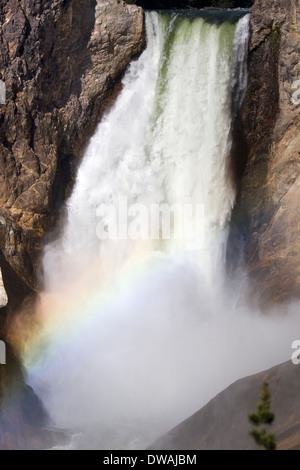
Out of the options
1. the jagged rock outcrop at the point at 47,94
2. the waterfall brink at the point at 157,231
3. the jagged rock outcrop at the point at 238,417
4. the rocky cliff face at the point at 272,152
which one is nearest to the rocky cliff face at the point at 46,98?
the jagged rock outcrop at the point at 47,94

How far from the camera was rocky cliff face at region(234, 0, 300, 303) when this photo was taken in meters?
25.9

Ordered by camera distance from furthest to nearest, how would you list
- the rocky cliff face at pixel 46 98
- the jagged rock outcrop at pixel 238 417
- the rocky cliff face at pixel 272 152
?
the rocky cliff face at pixel 272 152 → the rocky cliff face at pixel 46 98 → the jagged rock outcrop at pixel 238 417

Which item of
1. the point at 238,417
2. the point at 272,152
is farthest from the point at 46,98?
the point at 238,417

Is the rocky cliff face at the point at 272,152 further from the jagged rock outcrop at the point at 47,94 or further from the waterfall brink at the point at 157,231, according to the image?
the jagged rock outcrop at the point at 47,94

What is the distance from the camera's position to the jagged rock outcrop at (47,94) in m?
25.0

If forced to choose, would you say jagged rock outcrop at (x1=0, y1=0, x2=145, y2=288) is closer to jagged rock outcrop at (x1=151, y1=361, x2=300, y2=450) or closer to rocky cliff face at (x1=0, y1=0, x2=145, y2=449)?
rocky cliff face at (x1=0, y1=0, x2=145, y2=449)

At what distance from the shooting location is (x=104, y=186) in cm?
2734

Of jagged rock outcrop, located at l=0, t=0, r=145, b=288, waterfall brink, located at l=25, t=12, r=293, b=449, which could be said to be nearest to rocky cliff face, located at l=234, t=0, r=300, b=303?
waterfall brink, located at l=25, t=12, r=293, b=449

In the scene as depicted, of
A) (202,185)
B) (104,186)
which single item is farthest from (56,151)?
(202,185)

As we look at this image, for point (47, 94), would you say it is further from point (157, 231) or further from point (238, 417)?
point (238, 417)

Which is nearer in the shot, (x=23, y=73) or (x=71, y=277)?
(x=23, y=73)

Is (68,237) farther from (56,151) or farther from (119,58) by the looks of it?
(119,58)

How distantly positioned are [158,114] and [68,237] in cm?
629

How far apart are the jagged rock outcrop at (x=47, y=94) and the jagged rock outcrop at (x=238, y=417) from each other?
8.97 meters
